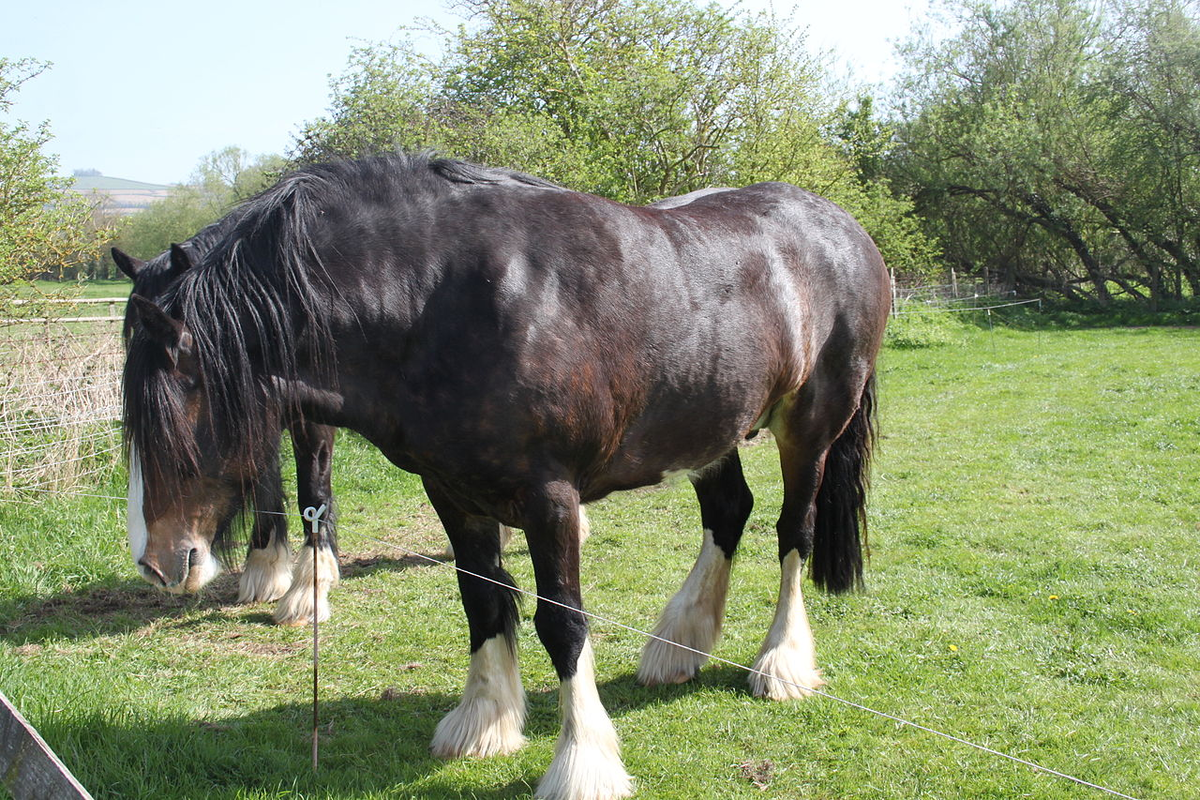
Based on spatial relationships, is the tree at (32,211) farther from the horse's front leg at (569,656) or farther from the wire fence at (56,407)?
the horse's front leg at (569,656)

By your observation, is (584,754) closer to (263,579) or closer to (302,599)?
(302,599)

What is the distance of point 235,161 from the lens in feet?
181

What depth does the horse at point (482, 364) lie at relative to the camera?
110 inches

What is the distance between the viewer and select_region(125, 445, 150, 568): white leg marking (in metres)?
2.76

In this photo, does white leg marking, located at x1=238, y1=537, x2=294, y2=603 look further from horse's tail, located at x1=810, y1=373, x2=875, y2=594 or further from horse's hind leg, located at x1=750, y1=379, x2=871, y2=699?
horse's tail, located at x1=810, y1=373, x2=875, y2=594

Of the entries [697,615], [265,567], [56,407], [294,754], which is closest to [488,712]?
[294,754]

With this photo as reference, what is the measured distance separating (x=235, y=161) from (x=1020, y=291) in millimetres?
46706

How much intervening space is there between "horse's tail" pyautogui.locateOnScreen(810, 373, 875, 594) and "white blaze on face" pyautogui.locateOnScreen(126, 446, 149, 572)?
3076 millimetres

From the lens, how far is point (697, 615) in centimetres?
436

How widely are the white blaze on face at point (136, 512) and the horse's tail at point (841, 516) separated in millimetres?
3076

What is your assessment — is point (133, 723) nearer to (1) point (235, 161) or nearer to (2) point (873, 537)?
(2) point (873, 537)

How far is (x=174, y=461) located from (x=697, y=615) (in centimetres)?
257

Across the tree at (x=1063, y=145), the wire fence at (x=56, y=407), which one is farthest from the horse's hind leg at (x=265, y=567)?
the tree at (x=1063, y=145)

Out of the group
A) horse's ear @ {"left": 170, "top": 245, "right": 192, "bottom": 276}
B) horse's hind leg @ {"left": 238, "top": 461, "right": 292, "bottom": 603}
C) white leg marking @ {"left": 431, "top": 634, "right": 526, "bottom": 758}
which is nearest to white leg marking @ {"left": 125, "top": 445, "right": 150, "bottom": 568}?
horse's ear @ {"left": 170, "top": 245, "right": 192, "bottom": 276}
